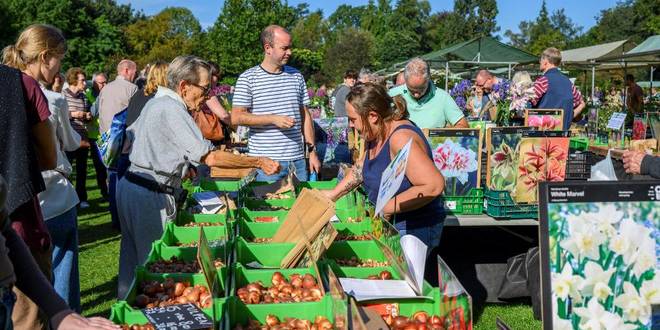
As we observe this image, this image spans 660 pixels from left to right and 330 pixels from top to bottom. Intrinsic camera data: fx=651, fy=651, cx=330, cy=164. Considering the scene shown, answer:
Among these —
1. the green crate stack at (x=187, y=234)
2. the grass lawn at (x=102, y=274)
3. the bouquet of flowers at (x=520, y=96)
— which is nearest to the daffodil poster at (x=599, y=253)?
the green crate stack at (x=187, y=234)

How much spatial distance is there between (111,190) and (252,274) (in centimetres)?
496

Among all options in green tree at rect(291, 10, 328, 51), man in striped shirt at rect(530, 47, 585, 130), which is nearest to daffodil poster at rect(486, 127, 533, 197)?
man in striped shirt at rect(530, 47, 585, 130)

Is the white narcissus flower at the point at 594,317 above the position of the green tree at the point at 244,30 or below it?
below

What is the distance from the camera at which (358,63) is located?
6134 centimetres

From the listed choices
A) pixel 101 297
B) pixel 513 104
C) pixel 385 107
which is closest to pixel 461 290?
pixel 385 107

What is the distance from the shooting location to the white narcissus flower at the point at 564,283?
1.85 meters

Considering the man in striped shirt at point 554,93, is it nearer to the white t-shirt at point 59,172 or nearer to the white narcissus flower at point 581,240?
the white t-shirt at point 59,172

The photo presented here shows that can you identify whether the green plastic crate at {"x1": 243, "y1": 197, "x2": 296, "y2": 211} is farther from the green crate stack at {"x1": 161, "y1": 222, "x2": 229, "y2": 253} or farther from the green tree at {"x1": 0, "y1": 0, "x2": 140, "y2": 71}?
the green tree at {"x1": 0, "y1": 0, "x2": 140, "y2": 71}

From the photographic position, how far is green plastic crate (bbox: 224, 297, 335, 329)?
2.41 meters

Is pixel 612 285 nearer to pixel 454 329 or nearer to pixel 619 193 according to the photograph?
pixel 619 193

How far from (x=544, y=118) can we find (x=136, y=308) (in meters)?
4.16

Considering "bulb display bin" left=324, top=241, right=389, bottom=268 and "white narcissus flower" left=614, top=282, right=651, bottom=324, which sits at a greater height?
"white narcissus flower" left=614, top=282, right=651, bottom=324

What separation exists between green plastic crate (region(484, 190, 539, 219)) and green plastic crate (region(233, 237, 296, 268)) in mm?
1917

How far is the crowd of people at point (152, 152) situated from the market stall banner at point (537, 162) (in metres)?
0.99
